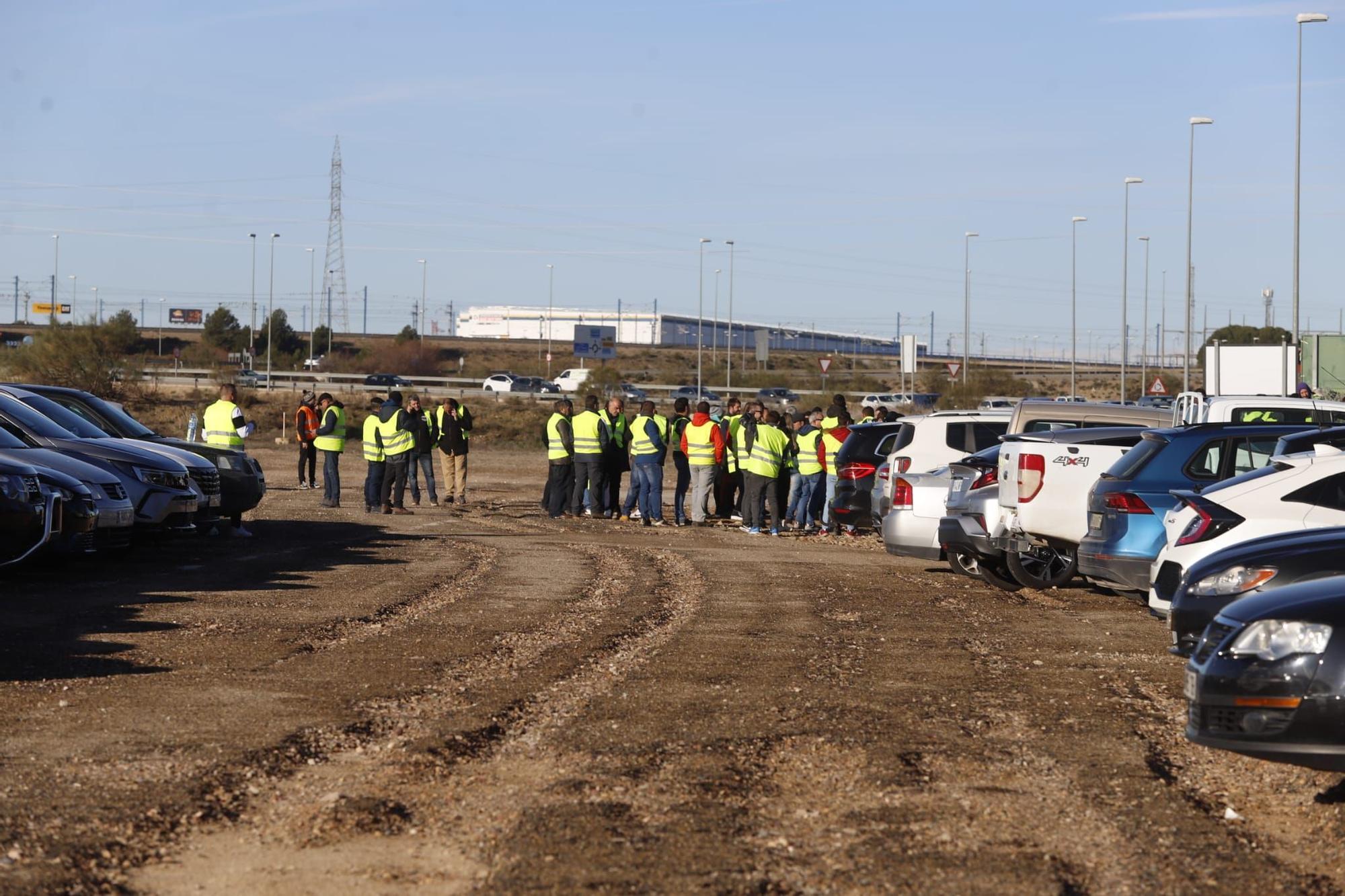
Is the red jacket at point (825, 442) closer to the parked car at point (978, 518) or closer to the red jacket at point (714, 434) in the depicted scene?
the red jacket at point (714, 434)

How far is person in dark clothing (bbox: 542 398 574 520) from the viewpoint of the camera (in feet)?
74.2

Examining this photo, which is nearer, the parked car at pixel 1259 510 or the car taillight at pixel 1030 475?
the parked car at pixel 1259 510

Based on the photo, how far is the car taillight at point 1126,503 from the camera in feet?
38.2

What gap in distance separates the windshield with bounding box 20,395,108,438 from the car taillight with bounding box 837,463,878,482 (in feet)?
28.3

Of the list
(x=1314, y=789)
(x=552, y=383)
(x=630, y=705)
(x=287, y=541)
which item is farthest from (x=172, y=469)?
(x=552, y=383)

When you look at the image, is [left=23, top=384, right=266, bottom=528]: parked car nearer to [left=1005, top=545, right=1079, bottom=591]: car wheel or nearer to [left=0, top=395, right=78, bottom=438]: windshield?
[left=0, top=395, right=78, bottom=438]: windshield

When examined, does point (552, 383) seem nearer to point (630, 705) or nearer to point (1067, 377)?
point (1067, 377)

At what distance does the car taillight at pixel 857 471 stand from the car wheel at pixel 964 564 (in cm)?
391

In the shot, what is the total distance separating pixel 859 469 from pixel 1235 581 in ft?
38.7

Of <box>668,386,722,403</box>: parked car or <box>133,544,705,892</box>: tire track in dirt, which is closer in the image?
<box>133,544,705,892</box>: tire track in dirt

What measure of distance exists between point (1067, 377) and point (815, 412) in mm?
89298

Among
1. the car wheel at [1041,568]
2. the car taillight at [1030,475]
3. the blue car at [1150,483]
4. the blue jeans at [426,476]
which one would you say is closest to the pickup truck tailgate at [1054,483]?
the car taillight at [1030,475]

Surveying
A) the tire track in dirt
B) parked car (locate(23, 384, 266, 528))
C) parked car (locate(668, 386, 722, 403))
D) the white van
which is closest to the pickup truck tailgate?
the tire track in dirt

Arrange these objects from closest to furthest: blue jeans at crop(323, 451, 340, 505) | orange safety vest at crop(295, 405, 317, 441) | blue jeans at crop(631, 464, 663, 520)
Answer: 1. blue jeans at crop(631, 464, 663, 520)
2. blue jeans at crop(323, 451, 340, 505)
3. orange safety vest at crop(295, 405, 317, 441)
